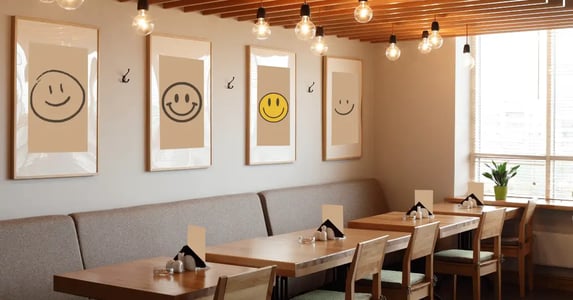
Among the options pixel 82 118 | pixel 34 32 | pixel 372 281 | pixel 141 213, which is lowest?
pixel 372 281

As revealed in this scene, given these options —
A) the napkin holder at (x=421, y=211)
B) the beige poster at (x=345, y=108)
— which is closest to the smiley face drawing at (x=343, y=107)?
the beige poster at (x=345, y=108)

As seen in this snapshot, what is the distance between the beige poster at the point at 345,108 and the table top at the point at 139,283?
388 centimetres

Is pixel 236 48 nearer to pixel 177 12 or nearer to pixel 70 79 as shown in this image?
pixel 177 12

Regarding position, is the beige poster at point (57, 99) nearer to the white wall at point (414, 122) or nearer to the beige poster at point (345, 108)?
the beige poster at point (345, 108)

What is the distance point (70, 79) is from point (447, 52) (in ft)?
14.5

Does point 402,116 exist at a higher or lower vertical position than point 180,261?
higher

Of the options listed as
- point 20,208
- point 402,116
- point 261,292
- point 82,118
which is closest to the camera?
point 261,292

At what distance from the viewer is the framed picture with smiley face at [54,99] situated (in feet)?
16.5

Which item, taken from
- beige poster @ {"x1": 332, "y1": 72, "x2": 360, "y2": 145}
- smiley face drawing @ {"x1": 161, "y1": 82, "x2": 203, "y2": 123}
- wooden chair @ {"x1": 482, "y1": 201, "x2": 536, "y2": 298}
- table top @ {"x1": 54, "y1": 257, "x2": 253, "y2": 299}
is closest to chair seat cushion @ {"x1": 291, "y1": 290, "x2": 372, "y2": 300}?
table top @ {"x1": 54, "y1": 257, "x2": 253, "y2": 299}

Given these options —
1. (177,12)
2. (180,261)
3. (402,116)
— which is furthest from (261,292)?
(402,116)

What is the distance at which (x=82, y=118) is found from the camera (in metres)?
5.43

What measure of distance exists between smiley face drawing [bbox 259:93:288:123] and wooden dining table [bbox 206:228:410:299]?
1.76 m

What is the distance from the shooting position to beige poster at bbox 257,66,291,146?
7086 millimetres

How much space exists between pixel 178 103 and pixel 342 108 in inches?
97.3
